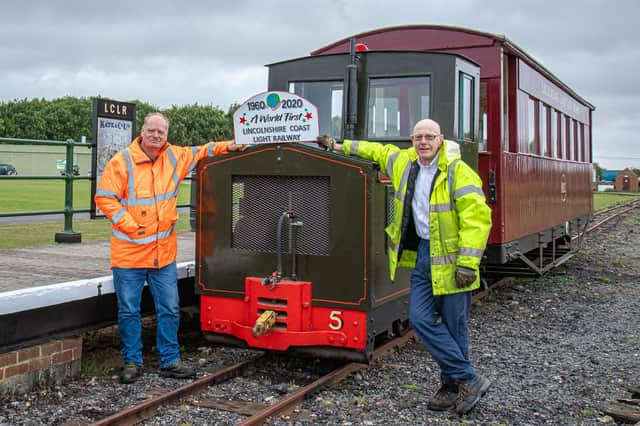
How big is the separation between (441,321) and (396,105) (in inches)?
102

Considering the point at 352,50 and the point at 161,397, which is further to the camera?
the point at 352,50

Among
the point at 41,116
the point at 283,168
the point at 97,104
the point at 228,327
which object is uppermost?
the point at 41,116

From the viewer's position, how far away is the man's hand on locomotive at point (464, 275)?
460 cm

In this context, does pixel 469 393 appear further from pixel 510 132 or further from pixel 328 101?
pixel 510 132

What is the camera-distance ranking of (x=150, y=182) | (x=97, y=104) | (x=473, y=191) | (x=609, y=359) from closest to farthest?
(x=473, y=191) → (x=150, y=182) → (x=609, y=359) → (x=97, y=104)

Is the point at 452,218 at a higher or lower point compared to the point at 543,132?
lower

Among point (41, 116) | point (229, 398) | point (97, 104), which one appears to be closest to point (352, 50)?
point (229, 398)

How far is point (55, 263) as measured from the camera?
702 cm

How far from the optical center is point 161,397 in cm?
478

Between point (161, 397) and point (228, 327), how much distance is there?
3.19 feet

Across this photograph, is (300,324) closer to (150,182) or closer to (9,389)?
(150,182)

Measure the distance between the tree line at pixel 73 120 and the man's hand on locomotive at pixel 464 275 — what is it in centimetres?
5446

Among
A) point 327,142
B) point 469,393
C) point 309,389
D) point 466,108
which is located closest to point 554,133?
point 466,108

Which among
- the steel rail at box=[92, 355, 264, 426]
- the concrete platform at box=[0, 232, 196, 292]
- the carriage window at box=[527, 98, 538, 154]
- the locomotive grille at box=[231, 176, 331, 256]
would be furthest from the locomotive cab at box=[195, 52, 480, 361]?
the carriage window at box=[527, 98, 538, 154]
